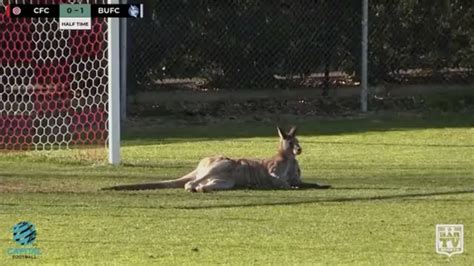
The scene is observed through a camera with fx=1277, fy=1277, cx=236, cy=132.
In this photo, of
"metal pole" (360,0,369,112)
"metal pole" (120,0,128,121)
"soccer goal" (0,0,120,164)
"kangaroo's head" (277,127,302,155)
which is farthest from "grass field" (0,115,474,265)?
"metal pole" (360,0,369,112)

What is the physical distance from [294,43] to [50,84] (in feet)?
15.0

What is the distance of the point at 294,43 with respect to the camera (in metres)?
18.5

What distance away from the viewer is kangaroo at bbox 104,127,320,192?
1061cm

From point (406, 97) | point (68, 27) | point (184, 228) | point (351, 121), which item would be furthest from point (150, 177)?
point (406, 97)

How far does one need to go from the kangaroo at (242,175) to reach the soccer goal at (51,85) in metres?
3.53

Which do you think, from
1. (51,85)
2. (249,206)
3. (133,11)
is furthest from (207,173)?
(51,85)

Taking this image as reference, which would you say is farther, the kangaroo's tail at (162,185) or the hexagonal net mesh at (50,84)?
the hexagonal net mesh at (50,84)

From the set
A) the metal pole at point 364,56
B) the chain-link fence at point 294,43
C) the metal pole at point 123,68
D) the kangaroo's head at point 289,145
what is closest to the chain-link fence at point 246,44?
the chain-link fence at point 294,43

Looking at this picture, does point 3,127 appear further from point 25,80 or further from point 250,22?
point 250,22

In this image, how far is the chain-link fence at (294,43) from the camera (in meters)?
17.7

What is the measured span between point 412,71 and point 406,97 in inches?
18.7

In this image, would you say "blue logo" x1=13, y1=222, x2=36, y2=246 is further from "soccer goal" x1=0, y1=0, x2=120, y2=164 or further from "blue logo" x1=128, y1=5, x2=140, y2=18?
"soccer goal" x1=0, y1=0, x2=120, y2=164
